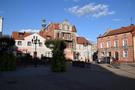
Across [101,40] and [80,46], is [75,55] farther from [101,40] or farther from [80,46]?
[101,40]

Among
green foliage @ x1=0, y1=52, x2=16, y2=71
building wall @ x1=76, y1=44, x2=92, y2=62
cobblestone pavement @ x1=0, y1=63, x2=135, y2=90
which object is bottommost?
cobblestone pavement @ x1=0, y1=63, x2=135, y2=90

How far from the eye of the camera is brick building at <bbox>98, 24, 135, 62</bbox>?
51197 millimetres

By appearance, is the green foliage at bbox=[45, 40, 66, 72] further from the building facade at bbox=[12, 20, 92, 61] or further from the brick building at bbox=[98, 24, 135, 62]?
A: the building facade at bbox=[12, 20, 92, 61]

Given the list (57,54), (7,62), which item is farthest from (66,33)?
(57,54)

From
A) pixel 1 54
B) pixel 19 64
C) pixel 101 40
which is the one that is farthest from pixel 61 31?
pixel 1 54

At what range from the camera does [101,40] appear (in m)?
63.8

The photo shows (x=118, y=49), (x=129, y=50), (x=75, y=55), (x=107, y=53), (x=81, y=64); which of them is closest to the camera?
(x=81, y=64)

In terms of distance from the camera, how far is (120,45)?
55062 millimetres

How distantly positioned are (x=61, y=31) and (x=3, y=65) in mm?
37226

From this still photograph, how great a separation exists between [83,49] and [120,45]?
617 inches

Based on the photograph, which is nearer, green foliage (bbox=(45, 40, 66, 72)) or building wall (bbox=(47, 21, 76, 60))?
green foliage (bbox=(45, 40, 66, 72))

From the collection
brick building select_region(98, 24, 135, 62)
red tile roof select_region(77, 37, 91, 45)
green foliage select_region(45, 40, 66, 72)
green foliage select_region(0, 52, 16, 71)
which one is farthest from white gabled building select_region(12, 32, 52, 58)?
green foliage select_region(45, 40, 66, 72)

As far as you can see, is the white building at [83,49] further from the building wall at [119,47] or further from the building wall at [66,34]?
the building wall at [119,47]

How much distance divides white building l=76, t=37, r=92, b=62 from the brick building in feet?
19.6
